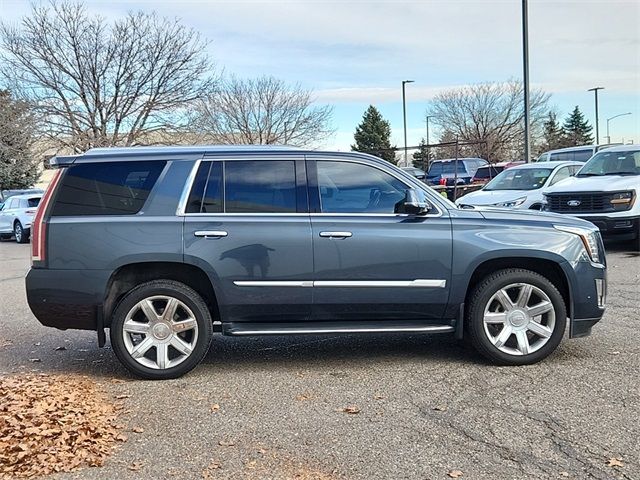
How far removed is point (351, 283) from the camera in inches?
A: 208

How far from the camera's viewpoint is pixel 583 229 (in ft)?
18.1

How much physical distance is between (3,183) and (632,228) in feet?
122

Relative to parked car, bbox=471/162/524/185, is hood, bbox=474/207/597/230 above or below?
below

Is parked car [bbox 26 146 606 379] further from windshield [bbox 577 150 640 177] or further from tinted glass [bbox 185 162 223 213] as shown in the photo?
windshield [bbox 577 150 640 177]

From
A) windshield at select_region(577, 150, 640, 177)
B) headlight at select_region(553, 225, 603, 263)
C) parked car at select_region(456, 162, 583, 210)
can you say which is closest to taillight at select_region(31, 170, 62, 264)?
headlight at select_region(553, 225, 603, 263)

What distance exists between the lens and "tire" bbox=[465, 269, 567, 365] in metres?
5.38

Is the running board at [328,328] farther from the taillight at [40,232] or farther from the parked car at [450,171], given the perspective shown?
the parked car at [450,171]

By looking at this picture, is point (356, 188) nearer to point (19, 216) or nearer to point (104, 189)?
point (104, 189)

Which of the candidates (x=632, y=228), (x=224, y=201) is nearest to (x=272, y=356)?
(x=224, y=201)

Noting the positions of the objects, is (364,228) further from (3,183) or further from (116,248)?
(3,183)

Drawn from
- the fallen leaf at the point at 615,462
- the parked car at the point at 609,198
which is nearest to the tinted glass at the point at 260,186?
the fallen leaf at the point at 615,462

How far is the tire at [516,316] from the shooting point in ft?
17.6

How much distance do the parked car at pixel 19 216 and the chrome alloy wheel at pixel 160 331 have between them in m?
17.5

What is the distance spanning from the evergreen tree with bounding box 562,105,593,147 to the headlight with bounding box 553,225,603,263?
60.1 m
